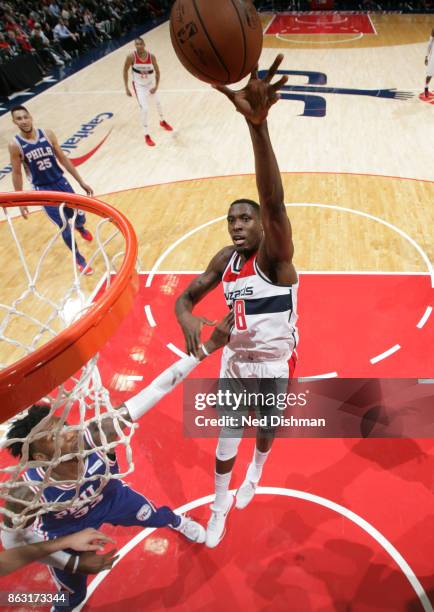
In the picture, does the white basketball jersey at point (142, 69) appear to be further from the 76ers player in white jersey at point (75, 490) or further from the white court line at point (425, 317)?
the 76ers player in white jersey at point (75, 490)

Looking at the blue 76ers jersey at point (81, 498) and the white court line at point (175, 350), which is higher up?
the blue 76ers jersey at point (81, 498)

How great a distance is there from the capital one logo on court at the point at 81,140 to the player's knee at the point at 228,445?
22.6ft

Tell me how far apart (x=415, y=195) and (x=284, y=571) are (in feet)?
18.1

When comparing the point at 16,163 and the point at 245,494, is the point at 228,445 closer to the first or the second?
the point at 245,494

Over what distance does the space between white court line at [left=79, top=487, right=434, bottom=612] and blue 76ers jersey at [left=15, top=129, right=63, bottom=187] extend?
11.9ft

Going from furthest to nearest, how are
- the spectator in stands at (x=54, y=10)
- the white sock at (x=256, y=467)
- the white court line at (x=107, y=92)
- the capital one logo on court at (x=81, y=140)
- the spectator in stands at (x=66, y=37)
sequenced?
the spectator in stands at (x=54, y=10) → the spectator in stands at (x=66, y=37) → the white court line at (x=107, y=92) → the capital one logo on court at (x=81, y=140) → the white sock at (x=256, y=467)

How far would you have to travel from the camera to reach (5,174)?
314 inches

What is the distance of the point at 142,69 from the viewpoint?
27.4 ft

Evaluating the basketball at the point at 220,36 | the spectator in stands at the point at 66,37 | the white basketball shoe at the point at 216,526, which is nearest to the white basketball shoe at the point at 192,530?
the white basketball shoe at the point at 216,526

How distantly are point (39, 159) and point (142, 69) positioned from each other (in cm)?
461

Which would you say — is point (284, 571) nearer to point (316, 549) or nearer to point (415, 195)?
point (316, 549)

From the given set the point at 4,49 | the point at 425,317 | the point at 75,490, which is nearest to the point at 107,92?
the point at 4,49

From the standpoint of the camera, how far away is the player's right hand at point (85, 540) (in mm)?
2059

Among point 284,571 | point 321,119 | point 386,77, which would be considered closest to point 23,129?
point 284,571
